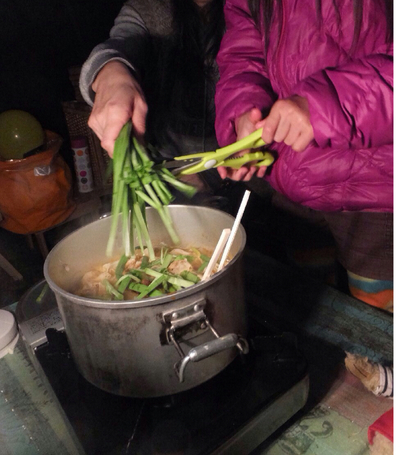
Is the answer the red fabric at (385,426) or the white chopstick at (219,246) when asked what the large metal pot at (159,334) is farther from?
the red fabric at (385,426)

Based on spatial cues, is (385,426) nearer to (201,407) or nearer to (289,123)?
(201,407)

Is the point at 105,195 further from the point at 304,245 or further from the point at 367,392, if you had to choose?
the point at 367,392

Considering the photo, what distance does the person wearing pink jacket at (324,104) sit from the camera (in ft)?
3.60

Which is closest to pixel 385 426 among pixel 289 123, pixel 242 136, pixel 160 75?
pixel 289 123

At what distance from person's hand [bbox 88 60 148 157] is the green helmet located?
6.08 feet

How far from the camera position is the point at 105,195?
365 cm

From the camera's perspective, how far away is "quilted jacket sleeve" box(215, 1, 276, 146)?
4.86ft

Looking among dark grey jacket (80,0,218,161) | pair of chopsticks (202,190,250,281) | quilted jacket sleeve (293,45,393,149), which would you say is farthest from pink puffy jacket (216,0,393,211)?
dark grey jacket (80,0,218,161)

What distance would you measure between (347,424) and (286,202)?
5.20 feet

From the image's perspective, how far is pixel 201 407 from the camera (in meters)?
0.99

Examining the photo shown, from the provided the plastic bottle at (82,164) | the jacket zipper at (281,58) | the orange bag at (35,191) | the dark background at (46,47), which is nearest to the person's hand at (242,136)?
the jacket zipper at (281,58)

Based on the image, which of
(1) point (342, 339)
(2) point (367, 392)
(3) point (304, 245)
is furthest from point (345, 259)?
(2) point (367, 392)

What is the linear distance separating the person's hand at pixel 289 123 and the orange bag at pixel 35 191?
91.6 inches

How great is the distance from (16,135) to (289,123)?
2.51 meters
